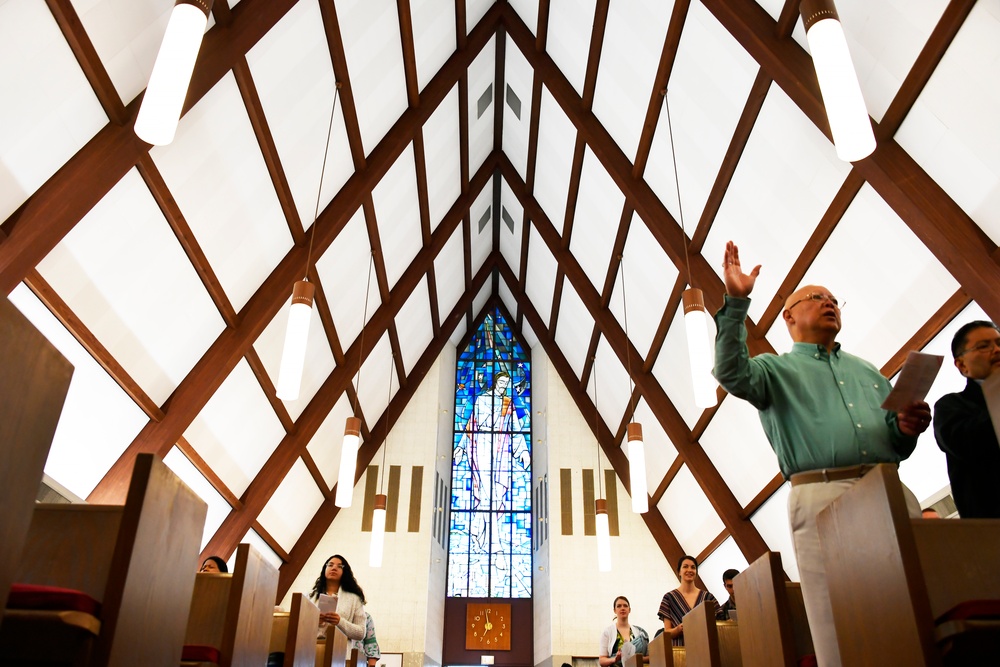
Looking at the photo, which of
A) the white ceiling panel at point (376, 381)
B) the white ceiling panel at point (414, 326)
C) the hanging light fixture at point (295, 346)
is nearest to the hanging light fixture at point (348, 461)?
the hanging light fixture at point (295, 346)

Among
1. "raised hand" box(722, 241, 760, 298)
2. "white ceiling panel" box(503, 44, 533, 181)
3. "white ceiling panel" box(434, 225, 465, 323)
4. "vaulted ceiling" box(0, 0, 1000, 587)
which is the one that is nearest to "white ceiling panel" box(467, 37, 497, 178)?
"vaulted ceiling" box(0, 0, 1000, 587)

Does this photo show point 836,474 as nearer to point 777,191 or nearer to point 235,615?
point 235,615

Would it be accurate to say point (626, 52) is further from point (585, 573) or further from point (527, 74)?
point (585, 573)

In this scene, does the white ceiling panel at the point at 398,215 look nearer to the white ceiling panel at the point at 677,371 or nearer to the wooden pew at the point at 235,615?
the white ceiling panel at the point at 677,371

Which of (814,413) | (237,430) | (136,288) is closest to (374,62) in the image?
(136,288)

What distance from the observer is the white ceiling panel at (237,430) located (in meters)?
6.10

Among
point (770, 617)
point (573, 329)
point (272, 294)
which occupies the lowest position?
point (770, 617)

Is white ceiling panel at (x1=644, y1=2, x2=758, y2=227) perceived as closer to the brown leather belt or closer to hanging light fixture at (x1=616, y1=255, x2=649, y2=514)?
hanging light fixture at (x1=616, y1=255, x2=649, y2=514)

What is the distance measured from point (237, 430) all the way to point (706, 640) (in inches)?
192

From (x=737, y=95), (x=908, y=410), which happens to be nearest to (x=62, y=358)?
(x=908, y=410)

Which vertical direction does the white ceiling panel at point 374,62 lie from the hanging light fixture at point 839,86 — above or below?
above

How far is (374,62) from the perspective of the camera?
5.93 m

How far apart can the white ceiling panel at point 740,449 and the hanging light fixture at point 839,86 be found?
12.8ft

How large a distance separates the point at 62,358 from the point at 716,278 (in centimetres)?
547
